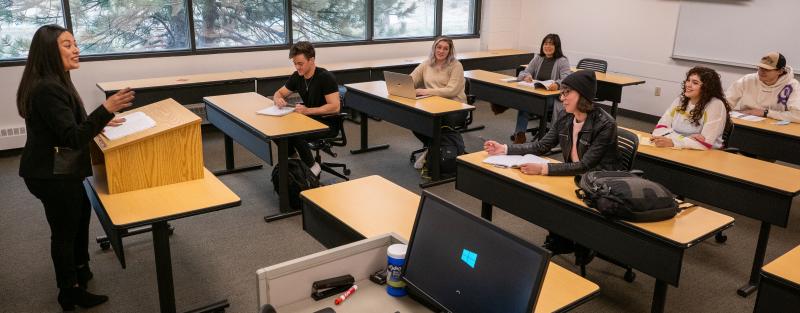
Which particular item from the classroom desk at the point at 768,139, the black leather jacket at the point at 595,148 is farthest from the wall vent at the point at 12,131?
the classroom desk at the point at 768,139

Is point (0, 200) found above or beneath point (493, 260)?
beneath

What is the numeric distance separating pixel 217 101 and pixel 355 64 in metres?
2.46

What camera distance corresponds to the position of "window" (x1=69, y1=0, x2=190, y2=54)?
5.86 meters

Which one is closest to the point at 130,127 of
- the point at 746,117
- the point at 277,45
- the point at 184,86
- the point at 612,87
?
the point at 184,86

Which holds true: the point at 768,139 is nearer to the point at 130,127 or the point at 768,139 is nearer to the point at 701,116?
the point at 701,116

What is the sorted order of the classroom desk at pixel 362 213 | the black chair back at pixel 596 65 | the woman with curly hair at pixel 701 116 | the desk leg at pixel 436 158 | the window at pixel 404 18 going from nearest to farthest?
the classroom desk at pixel 362 213 → the woman with curly hair at pixel 701 116 → the desk leg at pixel 436 158 → the black chair back at pixel 596 65 → the window at pixel 404 18

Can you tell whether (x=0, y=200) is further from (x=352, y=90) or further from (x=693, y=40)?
(x=693, y=40)

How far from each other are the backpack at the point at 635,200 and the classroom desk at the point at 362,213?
1.91ft

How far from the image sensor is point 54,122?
2.58 meters

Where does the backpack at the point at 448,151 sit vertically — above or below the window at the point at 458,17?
below

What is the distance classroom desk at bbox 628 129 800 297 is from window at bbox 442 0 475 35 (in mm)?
4910

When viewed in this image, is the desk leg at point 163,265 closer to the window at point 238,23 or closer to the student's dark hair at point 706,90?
the student's dark hair at point 706,90

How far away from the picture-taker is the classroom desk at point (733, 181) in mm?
3109

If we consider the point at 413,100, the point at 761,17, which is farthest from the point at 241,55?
the point at 761,17
